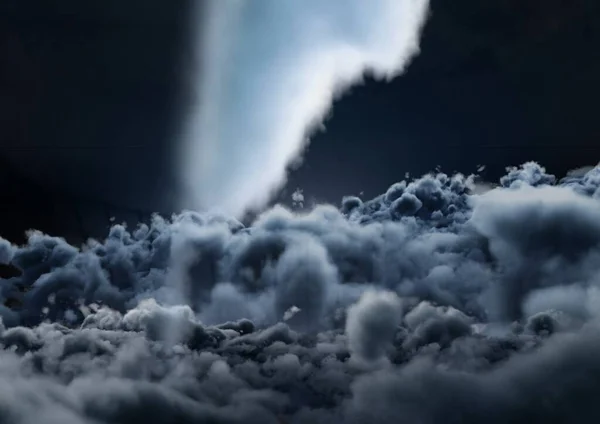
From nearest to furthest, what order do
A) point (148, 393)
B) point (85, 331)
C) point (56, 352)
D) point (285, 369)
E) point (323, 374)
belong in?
point (85, 331) < point (148, 393) < point (56, 352) < point (323, 374) < point (285, 369)

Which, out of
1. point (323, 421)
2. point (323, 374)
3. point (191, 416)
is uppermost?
point (323, 374)

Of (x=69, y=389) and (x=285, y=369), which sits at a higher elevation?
(x=285, y=369)

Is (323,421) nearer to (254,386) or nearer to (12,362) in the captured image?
(254,386)

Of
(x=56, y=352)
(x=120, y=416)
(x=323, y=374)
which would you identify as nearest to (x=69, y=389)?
(x=56, y=352)

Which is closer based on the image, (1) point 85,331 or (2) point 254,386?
(1) point 85,331

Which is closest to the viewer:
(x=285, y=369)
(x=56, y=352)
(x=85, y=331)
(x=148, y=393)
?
(x=85, y=331)

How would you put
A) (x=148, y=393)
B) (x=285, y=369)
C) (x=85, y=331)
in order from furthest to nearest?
(x=285, y=369), (x=148, y=393), (x=85, y=331)

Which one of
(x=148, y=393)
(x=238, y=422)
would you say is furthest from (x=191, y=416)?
(x=148, y=393)

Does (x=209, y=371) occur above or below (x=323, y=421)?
above

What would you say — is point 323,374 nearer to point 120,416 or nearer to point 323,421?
point 323,421
